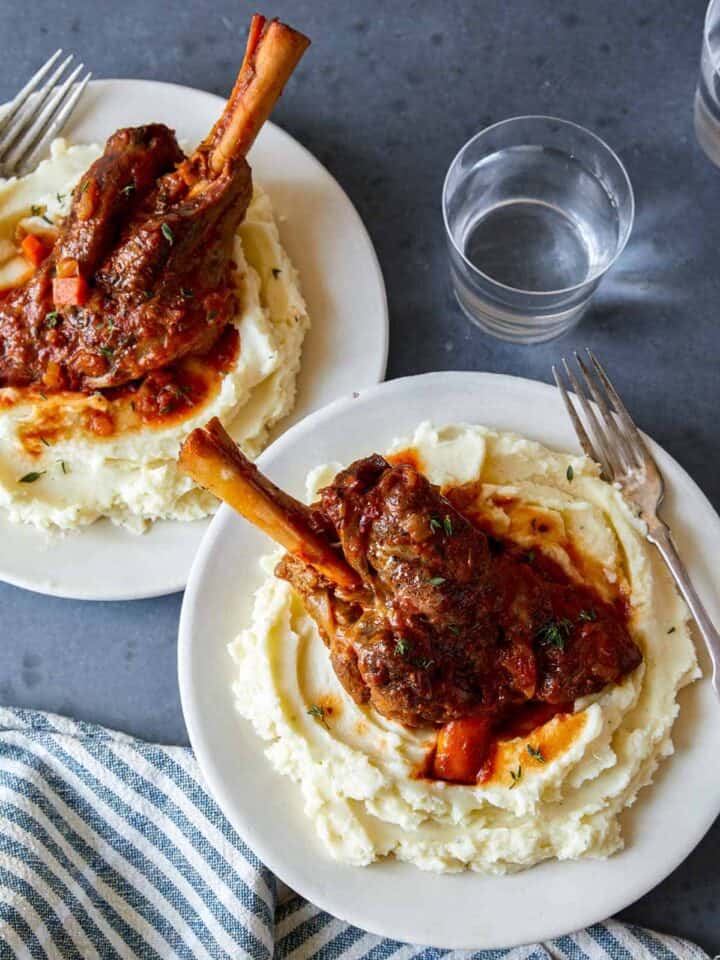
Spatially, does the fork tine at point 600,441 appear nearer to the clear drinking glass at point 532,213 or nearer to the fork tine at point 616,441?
the fork tine at point 616,441

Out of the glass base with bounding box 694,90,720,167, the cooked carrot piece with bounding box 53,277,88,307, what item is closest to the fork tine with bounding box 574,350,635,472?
the glass base with bounding box 694,90,720,167

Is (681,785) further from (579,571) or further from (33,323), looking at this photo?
(33,323)

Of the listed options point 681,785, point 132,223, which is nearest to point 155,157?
point 132,223

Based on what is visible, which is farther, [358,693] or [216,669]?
[216,669]

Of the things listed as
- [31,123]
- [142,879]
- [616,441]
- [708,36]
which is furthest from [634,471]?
[31,123]

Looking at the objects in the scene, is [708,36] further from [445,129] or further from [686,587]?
[686,587]

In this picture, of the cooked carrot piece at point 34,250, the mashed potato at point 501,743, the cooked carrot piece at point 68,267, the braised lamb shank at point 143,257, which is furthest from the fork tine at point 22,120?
the mashed potato at point 501,743
